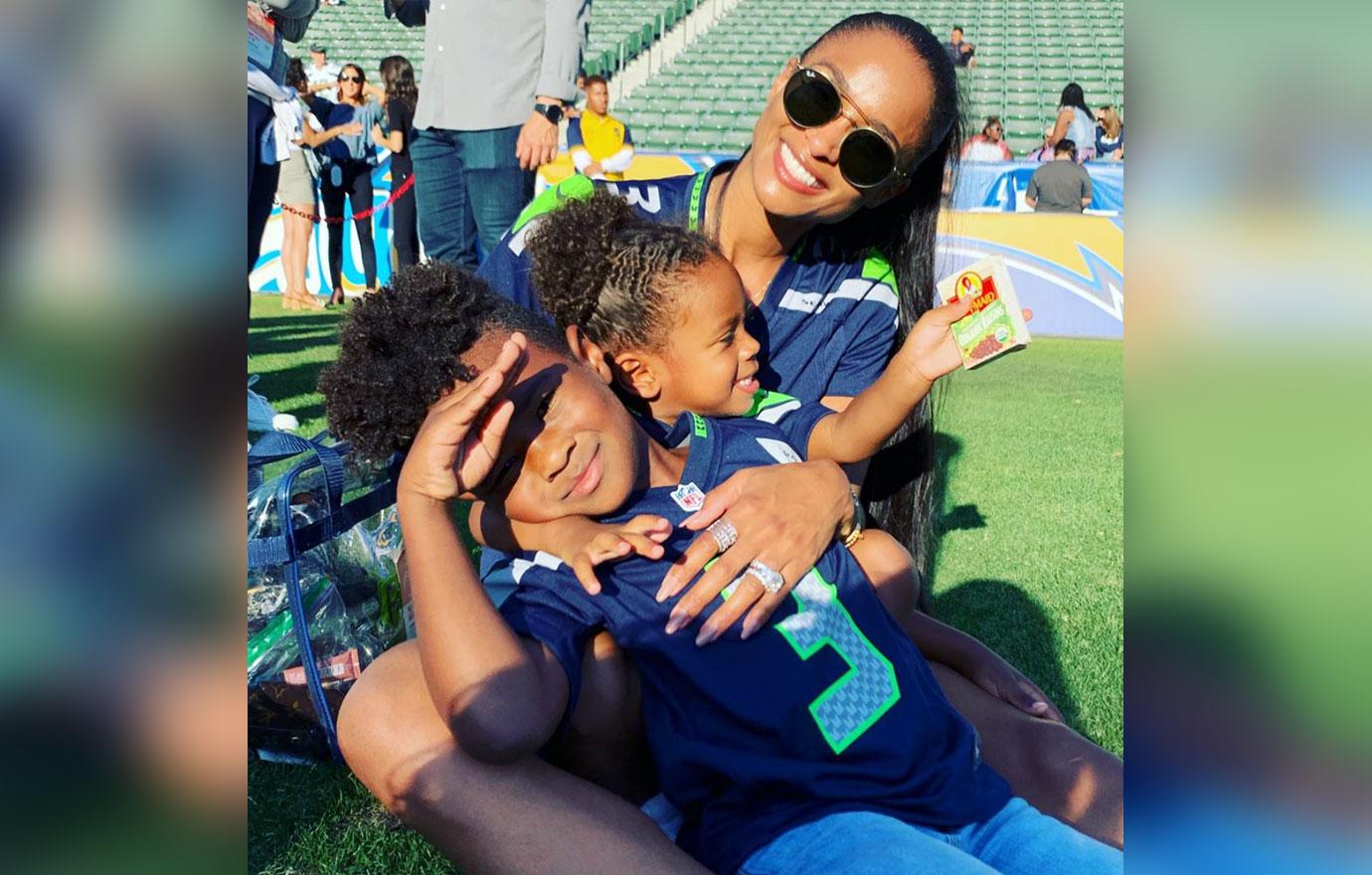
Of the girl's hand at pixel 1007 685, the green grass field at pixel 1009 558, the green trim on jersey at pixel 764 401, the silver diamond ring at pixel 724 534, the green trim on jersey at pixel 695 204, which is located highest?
the green trim on jersey at pixel 695 204

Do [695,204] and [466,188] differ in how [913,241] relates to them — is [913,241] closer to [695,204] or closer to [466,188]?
[695,204]

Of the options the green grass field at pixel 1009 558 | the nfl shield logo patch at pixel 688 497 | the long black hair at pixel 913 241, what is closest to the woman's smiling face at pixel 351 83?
the green grass field at pixel 1009 558

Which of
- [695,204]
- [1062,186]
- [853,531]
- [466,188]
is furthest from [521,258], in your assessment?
[1062,186]

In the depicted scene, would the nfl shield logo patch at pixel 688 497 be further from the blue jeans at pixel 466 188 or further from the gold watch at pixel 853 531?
the blue jeans at pixel 466 188

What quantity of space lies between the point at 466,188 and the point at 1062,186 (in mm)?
8618

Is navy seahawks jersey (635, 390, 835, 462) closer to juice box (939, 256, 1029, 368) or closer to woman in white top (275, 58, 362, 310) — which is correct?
juice box (939, 256, 1029, 368)

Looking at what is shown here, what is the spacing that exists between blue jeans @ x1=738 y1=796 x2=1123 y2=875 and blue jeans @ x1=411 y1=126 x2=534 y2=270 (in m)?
3.21

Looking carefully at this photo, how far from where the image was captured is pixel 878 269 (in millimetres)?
2873

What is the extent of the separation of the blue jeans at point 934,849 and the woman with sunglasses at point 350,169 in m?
11.6

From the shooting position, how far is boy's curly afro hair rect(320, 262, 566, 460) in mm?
1971

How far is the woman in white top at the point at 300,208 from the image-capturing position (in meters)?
12.1
